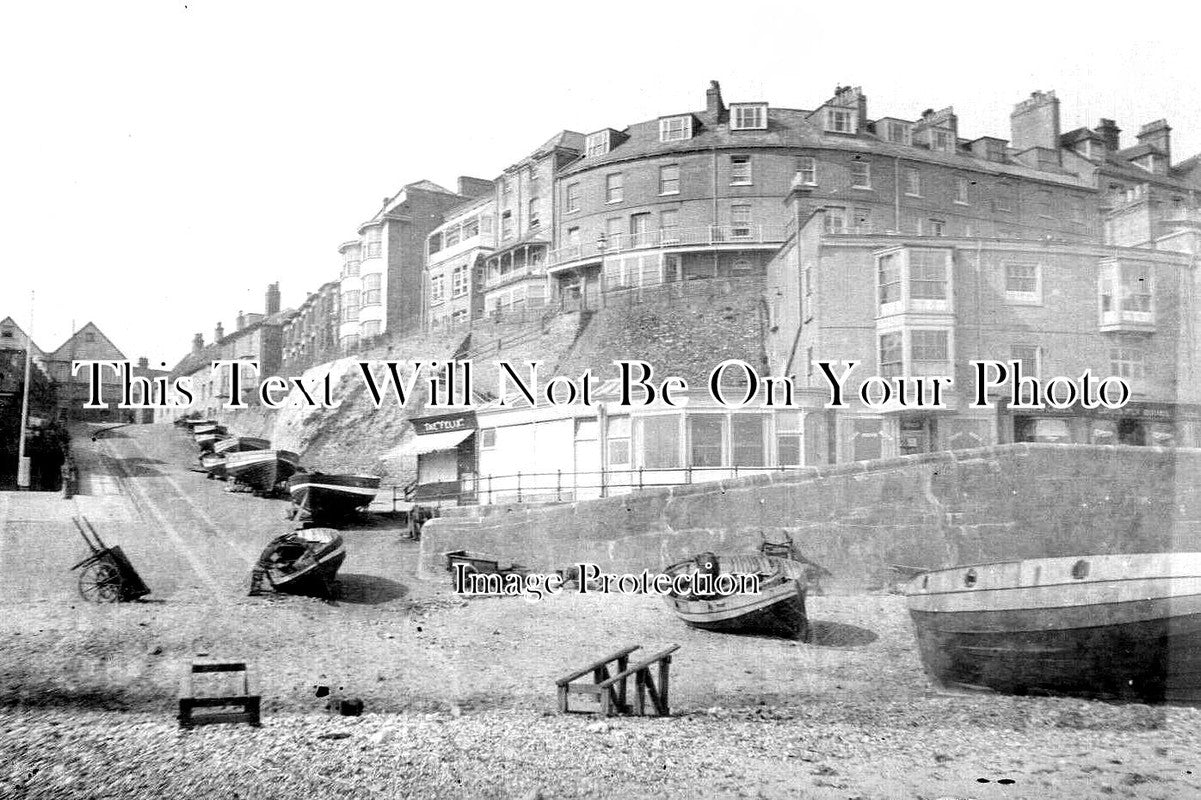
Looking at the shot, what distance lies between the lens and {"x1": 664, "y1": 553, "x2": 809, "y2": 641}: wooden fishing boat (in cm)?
675

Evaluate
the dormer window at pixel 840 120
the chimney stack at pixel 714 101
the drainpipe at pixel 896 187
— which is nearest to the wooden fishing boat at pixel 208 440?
the chimney stack at pixel 714 101

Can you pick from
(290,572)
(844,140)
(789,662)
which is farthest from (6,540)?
(844,140)

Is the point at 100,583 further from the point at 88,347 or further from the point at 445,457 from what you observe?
the point at 445,457

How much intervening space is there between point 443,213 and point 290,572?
9.56 feet

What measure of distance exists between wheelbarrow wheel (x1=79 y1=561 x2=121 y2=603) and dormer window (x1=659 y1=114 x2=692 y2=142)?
17.1 feet

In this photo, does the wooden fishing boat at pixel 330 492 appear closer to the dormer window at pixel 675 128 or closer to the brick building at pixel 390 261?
the brick building at pixel 390 261

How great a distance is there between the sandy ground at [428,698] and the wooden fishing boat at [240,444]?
10.9 inches

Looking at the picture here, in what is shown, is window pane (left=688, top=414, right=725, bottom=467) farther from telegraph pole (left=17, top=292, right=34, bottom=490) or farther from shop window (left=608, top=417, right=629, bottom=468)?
telegraph pole (left=17, top=292, right=34, bottom=490)

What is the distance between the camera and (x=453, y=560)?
7258 mm

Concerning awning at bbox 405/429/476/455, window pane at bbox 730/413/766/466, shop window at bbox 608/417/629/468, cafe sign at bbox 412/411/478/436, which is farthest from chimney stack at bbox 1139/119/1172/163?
awning at bbox 405/429/476/455

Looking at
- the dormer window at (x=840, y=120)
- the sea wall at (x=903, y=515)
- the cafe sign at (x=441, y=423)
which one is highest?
the dormer window at (x=840, y=120)

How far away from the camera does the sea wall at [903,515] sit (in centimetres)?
648

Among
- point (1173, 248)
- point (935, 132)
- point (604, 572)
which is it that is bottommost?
point (604, 572)

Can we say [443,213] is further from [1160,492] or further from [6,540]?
[1160,492]
